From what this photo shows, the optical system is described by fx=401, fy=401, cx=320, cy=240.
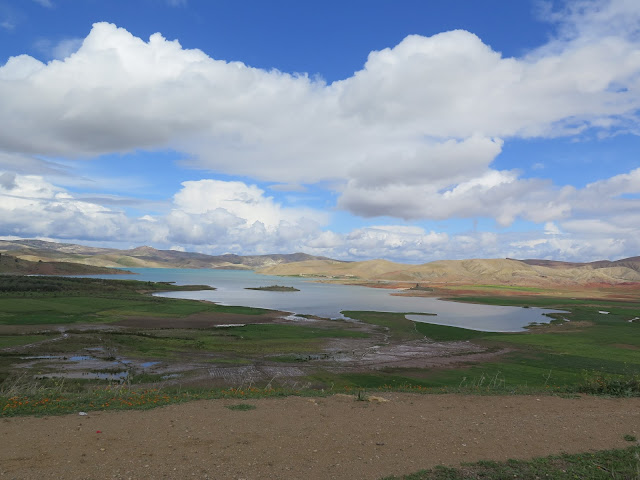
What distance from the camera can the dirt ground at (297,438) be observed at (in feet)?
33.0

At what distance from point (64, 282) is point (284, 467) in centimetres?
11383

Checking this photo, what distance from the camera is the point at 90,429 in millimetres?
12586

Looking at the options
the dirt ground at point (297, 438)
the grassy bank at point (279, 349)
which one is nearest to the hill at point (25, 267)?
the grassy bank at point (279, 349)

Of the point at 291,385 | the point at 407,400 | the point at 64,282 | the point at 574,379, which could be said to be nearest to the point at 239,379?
the point at 291,385

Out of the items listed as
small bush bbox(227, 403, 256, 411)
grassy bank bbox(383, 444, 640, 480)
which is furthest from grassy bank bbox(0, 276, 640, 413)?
grassy bank bbox(383, 444, 640, 480)

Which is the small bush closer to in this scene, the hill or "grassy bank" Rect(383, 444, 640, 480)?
"grassy bank" Rect(383, 444, 640, 480)

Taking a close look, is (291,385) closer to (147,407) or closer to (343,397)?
(343,397)

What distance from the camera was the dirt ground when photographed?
33.0 feet

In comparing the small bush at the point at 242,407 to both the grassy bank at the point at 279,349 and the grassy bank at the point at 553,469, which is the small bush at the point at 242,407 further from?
the grassy bank at the point at 553,469

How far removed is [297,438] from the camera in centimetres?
1230

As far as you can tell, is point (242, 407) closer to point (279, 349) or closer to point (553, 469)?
point (553, 469)

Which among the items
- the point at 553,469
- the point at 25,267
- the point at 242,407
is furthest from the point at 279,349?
the point at 25,267

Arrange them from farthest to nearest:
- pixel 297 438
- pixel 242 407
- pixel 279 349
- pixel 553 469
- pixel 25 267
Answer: pixel 25 267, pixel 279 349, pixel 242 407, pixel 297 438, pixel 553 469

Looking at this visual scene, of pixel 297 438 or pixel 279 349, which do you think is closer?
pixel 297 438
